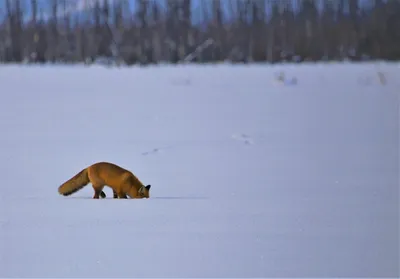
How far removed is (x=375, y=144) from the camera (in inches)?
356

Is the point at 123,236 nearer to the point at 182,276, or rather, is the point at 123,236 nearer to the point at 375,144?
the point at 182,276

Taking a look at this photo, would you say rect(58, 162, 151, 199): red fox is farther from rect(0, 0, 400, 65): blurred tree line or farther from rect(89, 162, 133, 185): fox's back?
rect(0, 0, 400, 65): blurred tree line

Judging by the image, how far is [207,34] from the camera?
41125 millimetres

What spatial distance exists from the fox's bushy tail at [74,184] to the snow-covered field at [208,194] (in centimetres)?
6

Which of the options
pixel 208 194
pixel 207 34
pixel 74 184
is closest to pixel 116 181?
pixel 74 184

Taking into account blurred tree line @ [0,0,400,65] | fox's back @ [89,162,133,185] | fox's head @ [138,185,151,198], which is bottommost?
blurred tree line @ [0,0,400,65]

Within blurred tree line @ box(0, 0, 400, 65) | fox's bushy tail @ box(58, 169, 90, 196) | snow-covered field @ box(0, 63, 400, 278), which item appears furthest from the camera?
blurred tree line @ box(0, 0, 400, 65)

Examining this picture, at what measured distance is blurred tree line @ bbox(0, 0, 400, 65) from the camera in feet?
113

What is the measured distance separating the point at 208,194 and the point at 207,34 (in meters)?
35.6

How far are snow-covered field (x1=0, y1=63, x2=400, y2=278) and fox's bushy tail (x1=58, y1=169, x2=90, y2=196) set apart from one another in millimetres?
58

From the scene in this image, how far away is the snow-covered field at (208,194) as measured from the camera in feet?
13.5

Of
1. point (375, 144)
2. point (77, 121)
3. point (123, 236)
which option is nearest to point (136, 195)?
point (123, 236)

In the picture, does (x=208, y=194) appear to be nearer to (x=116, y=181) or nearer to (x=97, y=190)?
(x=116, y=181)

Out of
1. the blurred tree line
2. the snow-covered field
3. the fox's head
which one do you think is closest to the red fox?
the fox's head
